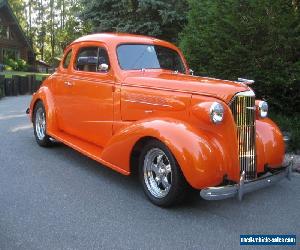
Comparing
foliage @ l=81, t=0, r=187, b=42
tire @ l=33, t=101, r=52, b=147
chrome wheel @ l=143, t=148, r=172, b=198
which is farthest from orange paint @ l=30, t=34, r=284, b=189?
foliage @ l=81, t=0, r=187, b=42

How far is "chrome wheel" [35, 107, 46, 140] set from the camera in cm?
754

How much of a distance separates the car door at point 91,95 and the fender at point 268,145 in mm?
1948

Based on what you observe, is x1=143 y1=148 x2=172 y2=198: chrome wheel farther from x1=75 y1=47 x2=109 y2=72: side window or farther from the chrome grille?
x1=75 y1=47 x2=109 y2=72: side window

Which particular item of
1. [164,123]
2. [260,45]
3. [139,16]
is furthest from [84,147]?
[139,16]

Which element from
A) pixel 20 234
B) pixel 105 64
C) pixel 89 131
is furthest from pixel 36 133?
pixel 20 234

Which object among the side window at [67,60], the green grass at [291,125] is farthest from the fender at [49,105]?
the green grass at [291,125]

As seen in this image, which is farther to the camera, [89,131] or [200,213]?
[89,131]

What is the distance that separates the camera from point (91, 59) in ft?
20.7

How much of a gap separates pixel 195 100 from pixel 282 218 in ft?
5.18

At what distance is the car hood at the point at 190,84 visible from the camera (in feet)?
15.1

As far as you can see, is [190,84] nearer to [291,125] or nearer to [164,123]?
[164,123]

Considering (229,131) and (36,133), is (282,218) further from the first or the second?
(36,133)

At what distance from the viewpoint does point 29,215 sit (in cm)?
443

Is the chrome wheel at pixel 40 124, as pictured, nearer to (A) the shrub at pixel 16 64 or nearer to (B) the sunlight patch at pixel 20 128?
(B) the sunlight patch at pixel 20 128
